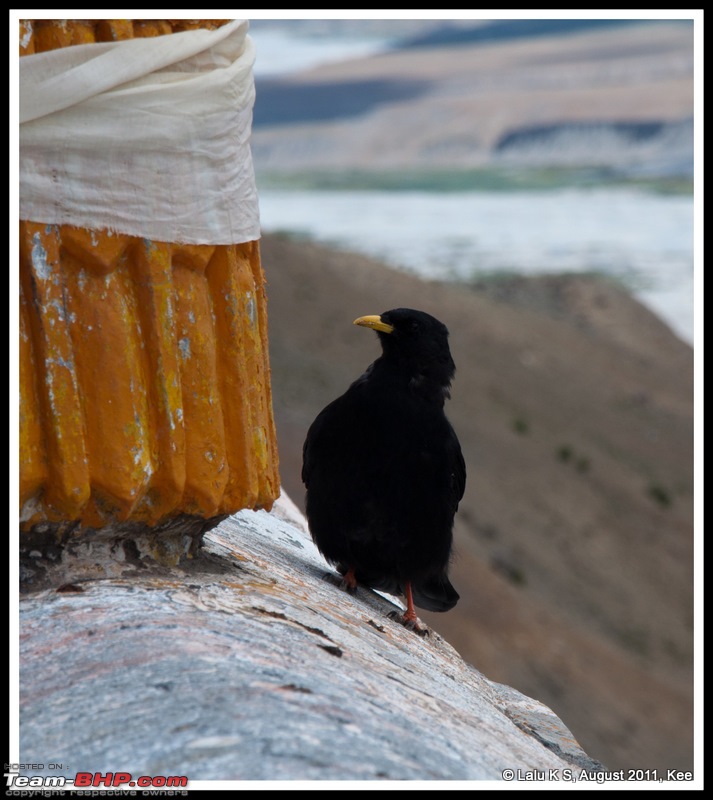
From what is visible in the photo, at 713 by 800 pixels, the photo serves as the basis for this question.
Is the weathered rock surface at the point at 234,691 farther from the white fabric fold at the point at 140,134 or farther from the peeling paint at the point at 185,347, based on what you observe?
A: the white fabric fold at the point at 140,134

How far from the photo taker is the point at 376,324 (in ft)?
17.9

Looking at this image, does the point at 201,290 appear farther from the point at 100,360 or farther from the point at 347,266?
the point at 347,266

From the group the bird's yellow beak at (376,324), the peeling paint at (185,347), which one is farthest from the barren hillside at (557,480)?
the peeling paint at (185,347)

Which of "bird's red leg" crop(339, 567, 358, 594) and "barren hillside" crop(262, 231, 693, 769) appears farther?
"barren hillside" crop(262, 231, 693, 769)

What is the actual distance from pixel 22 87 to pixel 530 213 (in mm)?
81985

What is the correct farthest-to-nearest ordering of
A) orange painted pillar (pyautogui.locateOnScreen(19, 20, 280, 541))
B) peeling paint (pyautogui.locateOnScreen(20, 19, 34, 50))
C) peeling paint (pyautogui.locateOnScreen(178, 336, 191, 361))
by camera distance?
1. peeling paint (pyautogui.locateOnScreen(178, 336, 191, 361))
2. orange painted pillar (pyautogui.locateOnScreen(19, 20, 280, 541))
3. peeling paint (pyautogui.locateOnScreen(20, 19, 34, 50))

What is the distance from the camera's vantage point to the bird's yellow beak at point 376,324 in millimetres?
5438

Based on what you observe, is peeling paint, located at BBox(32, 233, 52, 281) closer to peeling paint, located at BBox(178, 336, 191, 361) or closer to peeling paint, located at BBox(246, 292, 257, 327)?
peeling paint, located at BBox(178, 336, 191, 361)

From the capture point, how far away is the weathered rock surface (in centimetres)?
347

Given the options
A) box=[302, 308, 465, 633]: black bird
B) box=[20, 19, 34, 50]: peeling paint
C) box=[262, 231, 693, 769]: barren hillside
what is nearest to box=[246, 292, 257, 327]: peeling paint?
box=[302, 308, 465, 633]: black bird

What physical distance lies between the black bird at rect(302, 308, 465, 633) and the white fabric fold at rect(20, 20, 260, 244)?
1.20 metres

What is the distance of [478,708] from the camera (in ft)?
15.8

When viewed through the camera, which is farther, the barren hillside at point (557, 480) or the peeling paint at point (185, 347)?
the barren hillside at point (557, 480)

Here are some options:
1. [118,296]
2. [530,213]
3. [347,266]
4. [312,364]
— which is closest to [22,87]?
[118,296]
